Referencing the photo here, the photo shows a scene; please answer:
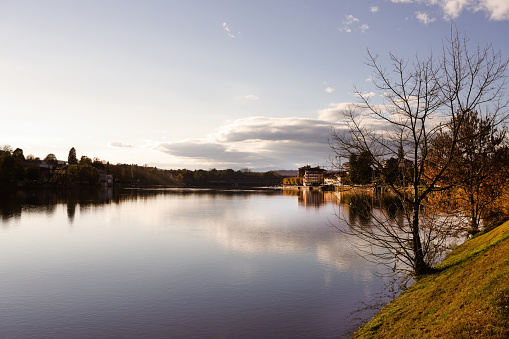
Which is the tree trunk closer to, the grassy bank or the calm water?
the grassy bank

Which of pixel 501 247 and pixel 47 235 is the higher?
pixel 501 247

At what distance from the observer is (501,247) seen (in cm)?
1708

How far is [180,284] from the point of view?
27.2 meters

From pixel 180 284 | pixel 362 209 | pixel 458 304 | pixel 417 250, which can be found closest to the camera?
pixel 458 304

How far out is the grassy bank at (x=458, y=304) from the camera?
442 inches

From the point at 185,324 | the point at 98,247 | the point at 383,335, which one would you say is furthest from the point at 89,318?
the point at 98,247

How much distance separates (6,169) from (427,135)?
559 feet

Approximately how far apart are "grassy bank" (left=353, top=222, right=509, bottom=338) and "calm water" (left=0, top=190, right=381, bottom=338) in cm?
291

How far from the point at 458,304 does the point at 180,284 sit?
19.0m

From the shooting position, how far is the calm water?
19750mm

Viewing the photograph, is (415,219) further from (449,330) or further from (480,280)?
(449,330)

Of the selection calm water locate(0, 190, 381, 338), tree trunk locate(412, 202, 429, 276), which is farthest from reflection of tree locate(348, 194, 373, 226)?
calm water locate(0, 190, 381, 338)

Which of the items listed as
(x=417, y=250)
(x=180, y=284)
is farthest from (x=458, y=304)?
(x=180, y=284)

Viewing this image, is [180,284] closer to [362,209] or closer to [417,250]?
[417,250]
